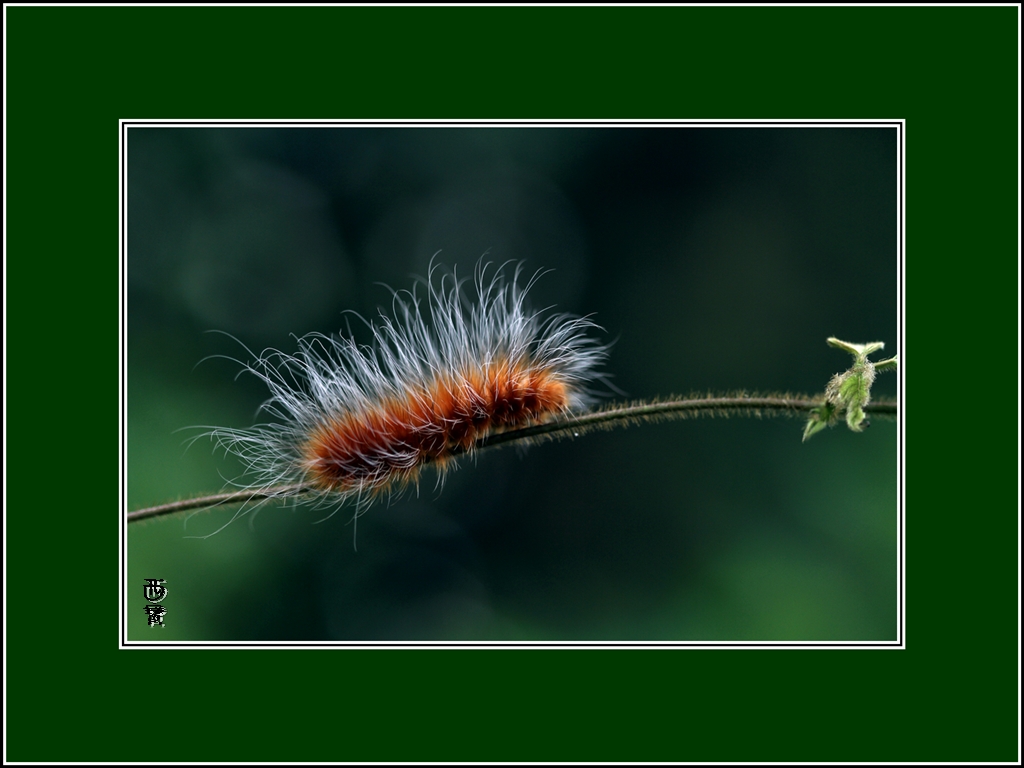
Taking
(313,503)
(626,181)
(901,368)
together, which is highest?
(626,181)

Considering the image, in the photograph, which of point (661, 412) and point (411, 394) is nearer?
point (661, 412)

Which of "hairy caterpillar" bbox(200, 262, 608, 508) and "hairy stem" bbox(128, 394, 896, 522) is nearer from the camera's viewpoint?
"hairy stem" bbox(128, 394, 896, 522)

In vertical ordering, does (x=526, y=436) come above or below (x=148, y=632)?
above

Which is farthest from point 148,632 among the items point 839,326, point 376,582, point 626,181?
point 839,326

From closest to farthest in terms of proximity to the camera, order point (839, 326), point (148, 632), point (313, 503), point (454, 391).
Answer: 1. point (454, 391)
2. point (313, 503)
3. point (148, 632)
4. point (839, 326)

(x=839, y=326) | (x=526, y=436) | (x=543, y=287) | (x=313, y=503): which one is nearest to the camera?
(x=526, y=436)

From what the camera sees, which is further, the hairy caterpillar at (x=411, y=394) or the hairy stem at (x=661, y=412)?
the hairy caterpillar at (x=411, y=394)

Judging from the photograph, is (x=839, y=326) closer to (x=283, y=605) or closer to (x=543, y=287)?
(x=543, y=287)

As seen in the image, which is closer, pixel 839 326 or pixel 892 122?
pixel 892 122
